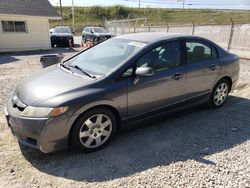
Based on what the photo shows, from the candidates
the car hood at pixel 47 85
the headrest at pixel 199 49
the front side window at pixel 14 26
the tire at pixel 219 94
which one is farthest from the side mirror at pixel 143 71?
the front side window at pixel 14 26

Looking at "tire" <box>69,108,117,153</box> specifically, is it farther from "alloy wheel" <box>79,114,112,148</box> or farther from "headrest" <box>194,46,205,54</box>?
"headrest" <box>194,46,205,54</box>

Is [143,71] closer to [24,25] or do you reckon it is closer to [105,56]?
[105,56]

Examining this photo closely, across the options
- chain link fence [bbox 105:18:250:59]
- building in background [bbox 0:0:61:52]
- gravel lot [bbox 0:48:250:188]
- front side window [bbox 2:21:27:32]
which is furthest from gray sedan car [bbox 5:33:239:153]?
front side window [bbox 2:21:27:32]

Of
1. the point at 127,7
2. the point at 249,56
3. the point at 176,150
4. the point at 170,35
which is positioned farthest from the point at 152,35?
the point at 127,7

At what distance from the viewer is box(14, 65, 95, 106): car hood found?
3557 mm

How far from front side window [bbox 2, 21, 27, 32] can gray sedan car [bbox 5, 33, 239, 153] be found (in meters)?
14.3

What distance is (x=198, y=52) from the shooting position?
497cm

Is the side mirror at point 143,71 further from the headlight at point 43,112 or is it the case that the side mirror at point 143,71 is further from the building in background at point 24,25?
the building in background at point 24,25

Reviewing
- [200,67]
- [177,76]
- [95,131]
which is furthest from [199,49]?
[95,131]

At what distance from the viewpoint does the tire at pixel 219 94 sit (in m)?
5.38

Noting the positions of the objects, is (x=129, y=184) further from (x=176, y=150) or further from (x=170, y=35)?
(x=170, y=35)

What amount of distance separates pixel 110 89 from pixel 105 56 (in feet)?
2.96

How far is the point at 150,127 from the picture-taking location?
15.2ft

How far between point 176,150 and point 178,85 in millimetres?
1217
